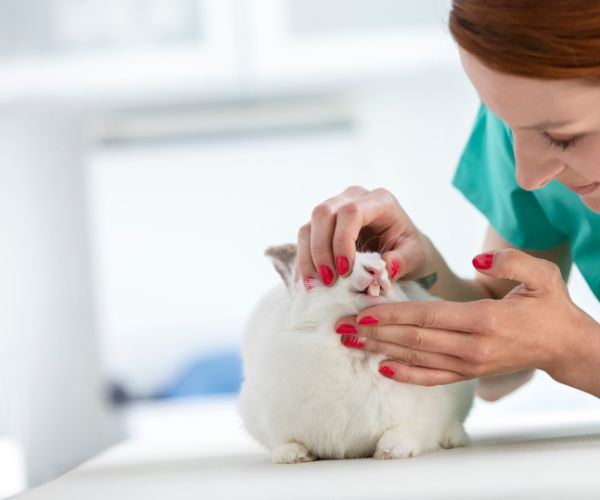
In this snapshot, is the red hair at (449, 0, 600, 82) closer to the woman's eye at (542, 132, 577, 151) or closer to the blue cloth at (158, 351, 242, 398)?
the woman's eye at (542, 132, 577, 151)

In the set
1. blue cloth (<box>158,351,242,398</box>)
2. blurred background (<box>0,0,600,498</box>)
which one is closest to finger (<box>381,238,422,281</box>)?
blurred background (<box>0,0,600,498</box>)

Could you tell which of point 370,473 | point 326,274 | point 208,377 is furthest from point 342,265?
point 208,377

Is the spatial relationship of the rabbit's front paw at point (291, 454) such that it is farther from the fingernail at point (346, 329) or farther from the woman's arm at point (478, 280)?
the woman's arm at point (478, 280)

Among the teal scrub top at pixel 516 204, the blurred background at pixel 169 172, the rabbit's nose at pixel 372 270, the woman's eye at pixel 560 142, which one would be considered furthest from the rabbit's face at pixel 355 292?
the blurred background at pixel 169 172

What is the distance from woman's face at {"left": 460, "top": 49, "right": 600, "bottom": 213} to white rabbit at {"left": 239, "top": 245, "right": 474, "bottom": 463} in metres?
0.20

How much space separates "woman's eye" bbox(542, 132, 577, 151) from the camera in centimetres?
84

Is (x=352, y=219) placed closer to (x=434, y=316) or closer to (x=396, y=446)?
(x=434, y=316)

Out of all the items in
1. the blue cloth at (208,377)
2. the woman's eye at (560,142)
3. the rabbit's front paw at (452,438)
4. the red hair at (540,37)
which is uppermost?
the red hair at (540,37)

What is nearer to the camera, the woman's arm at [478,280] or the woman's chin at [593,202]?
the woman's chin at [593,202]

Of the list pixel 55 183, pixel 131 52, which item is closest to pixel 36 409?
pixel 55 183

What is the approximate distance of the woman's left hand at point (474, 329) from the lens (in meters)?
0.87

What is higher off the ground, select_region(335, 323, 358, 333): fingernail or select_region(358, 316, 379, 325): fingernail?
select_region(358, 316, 379, 325): fingernail

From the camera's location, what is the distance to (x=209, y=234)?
116 inches

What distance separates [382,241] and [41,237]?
223 centimetres
